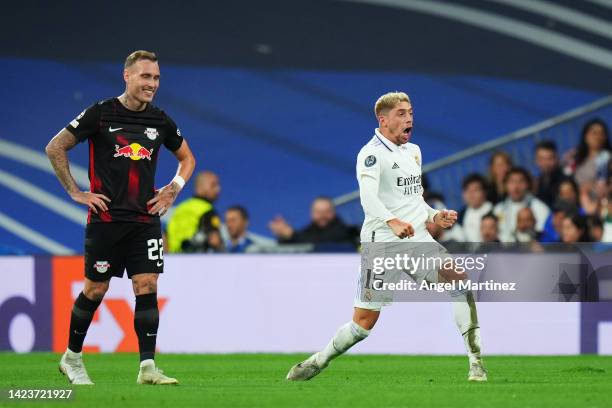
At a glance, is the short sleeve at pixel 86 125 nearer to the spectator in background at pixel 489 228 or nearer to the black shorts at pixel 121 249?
the black shorts at pixel 121 249

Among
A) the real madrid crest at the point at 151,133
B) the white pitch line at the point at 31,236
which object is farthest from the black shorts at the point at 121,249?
the white pitch line at the point at 31,236

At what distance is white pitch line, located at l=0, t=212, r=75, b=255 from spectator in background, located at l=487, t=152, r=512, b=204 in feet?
18.5

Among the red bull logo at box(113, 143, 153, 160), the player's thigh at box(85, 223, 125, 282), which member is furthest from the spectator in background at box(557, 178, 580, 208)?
the player's thigh at box(85, 223, 125, 282)

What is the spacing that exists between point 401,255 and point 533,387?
1232mm

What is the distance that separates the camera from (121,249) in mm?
9602

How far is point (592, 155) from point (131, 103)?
26.0 feet

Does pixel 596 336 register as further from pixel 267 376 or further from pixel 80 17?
pixel 80 17

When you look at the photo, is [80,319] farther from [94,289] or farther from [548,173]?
[548,173]

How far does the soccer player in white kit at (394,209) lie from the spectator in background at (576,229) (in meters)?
4.79

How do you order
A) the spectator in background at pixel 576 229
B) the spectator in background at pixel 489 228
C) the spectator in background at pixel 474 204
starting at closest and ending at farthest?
the spectator in background at pixel 576 229
the spectator in background at pixel 489 228
the spectator in background at pixel 474 204

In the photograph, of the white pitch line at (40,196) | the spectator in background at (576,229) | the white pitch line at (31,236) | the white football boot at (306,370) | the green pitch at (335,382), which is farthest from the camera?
the white pitch line at (40,196)

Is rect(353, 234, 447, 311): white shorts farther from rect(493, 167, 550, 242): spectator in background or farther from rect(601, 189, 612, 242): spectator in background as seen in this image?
rect(493, 167, 550, 242): spectator in background

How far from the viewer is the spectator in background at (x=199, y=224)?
1538 centimetres

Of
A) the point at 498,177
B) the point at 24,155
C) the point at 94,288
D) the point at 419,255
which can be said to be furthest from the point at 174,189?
the point at 24,155
